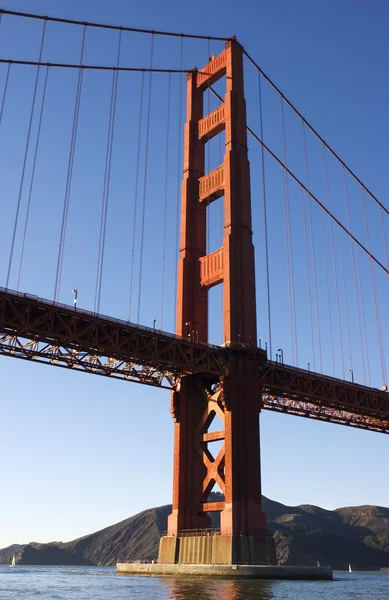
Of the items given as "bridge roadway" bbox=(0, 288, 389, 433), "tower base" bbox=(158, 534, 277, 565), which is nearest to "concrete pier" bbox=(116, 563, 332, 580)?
"tower base" bbox=(158, 534, 277, 565)

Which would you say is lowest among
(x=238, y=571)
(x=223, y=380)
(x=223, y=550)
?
(x=238, y=571)

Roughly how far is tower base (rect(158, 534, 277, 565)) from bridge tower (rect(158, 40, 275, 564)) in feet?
0.20

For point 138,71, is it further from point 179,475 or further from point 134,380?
point 179,475

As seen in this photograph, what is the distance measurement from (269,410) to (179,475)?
1307cm

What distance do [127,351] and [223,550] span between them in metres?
14.0

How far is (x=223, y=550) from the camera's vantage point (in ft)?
149

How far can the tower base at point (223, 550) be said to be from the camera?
4484 cm

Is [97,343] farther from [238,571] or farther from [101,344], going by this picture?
[238,571]

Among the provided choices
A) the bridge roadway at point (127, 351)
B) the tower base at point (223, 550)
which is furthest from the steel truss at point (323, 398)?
the tower base at point (223, 550)

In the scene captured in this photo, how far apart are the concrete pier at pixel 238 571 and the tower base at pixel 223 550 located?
3.42 ft

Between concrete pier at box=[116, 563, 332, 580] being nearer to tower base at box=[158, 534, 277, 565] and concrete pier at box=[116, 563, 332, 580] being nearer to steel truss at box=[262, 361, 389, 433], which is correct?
tower base at box=[158, 534, 277, 565]

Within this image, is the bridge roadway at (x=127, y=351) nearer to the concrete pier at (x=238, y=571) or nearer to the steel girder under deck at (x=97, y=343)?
the steel girder under deck at (x=97, y=343)

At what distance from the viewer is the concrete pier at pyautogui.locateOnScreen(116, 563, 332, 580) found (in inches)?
1663

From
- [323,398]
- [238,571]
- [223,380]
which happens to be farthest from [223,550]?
[323,398]
